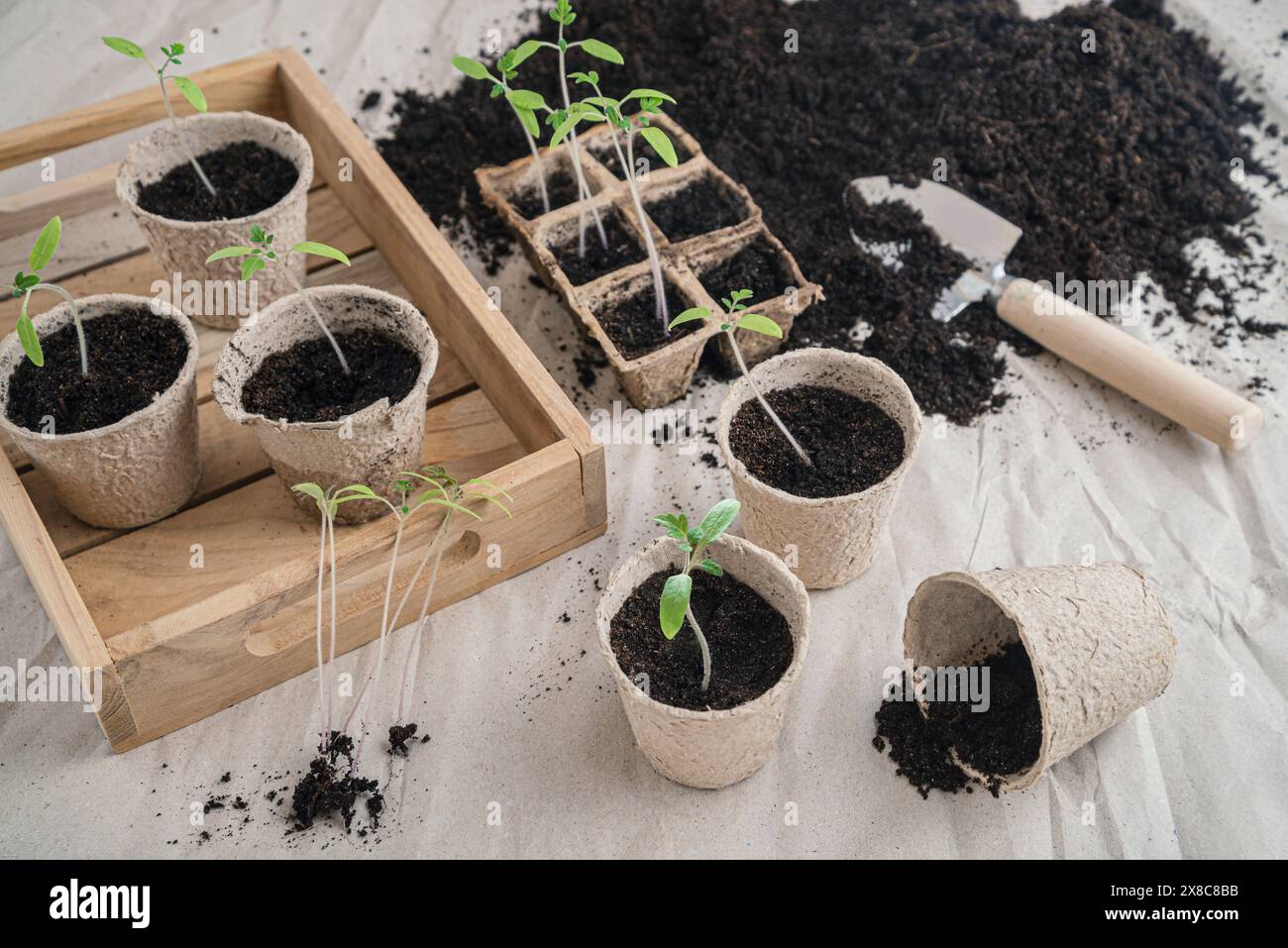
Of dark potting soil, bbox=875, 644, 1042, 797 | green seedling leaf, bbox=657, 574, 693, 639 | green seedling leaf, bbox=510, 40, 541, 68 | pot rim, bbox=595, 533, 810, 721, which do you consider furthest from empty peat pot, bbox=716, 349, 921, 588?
green seedling leaf, bbox=510, 40, 541, 68

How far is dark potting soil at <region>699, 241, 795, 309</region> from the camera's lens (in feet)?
7.60

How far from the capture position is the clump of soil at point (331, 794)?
184cm

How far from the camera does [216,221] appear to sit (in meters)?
2.20

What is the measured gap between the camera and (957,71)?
2822 mm

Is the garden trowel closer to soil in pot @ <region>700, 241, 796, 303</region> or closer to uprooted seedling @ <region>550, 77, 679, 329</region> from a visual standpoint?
soil in pot @ <region>700, 241, 796, 303</region>

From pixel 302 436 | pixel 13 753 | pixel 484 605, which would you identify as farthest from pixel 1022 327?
pixel 13 753

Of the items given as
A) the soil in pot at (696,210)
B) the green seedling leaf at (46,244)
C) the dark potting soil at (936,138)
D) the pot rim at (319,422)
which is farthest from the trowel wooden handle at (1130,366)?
the green seedling leaf at (46,244)

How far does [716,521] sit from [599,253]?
93 centimetres

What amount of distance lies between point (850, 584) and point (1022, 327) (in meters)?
0.67

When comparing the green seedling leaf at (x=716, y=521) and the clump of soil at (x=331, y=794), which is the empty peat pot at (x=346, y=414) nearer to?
the clump of soil at (x=331, y=794)

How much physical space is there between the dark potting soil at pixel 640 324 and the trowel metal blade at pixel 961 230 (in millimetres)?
551

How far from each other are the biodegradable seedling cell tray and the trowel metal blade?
1.13ft

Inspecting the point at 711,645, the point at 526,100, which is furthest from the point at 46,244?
the point at 711,645

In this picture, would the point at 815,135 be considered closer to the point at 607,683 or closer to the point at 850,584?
the point at 850,584
